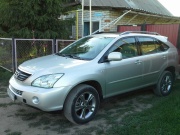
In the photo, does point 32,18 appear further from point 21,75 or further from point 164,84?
point 164,84

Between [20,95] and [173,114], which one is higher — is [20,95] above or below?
above

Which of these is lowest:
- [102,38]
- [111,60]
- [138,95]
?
[138,95]

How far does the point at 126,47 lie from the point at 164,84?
5.34 feet

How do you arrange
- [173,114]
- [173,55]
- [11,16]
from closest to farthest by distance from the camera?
[173,114] < [173,55] < [11,16]

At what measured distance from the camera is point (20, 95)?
152 inches

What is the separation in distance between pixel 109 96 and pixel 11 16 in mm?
6861

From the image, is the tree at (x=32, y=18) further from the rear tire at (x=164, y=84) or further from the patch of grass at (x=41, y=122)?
the patch of grass at (x=41, y=122)

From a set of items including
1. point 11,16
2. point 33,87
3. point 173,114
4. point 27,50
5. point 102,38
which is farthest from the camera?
point 11,16

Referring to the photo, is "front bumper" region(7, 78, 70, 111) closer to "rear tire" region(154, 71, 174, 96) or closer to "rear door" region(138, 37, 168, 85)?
"rear door" region(138, 37, 168, 85)

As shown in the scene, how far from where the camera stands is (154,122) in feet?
13.1

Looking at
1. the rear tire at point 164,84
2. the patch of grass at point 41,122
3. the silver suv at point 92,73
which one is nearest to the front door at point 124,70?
the silver suv at point 92,73

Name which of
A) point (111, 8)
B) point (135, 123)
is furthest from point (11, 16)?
point (135, 123)

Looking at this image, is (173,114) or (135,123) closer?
(135,123)

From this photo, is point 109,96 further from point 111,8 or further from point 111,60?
Result: point 111,8
